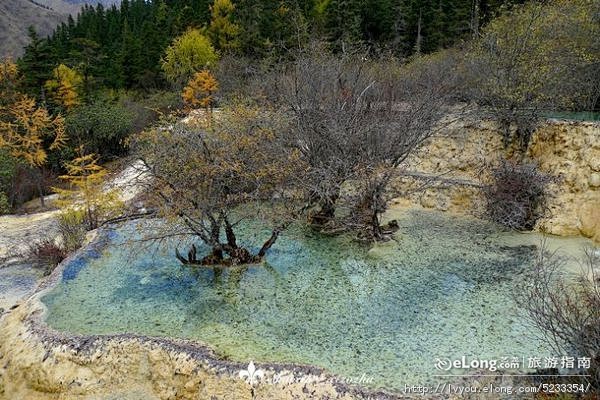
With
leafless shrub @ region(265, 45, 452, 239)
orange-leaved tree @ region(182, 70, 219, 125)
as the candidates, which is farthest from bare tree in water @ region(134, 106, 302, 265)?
orange-leaved tree @ region(182, 70, 219, 125)

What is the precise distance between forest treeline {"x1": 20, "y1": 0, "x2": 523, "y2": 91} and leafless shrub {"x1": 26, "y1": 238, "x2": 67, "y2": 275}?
18.3m

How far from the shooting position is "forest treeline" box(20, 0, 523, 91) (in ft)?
103

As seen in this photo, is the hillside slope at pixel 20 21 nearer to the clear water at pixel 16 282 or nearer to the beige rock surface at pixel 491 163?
the clear water at pixel 16 282

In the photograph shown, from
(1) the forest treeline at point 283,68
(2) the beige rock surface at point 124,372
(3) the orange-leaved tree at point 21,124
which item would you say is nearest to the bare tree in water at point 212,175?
(1) the forest treeline at point 283,68

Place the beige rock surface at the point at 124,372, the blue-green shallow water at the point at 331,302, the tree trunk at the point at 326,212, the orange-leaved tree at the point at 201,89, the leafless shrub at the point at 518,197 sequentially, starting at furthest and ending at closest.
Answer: the orange-leaved tree at the point at 201,89
the tree trunk at the point at 326,212
the leafless shrub at the point at 518,197
the blue-green shallow water at the point at 331,302
the beige rock surface at the point at 124,372

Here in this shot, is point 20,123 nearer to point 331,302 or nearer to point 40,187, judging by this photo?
point 40,187

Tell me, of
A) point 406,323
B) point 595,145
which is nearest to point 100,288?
point 406,323

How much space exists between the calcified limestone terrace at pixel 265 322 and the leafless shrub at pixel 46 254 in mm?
2636

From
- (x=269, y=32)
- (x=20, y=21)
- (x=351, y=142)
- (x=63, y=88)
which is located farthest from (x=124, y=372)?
(x=20, y=21)

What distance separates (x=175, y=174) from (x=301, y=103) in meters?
4.64

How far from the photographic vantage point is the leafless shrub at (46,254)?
13.9m

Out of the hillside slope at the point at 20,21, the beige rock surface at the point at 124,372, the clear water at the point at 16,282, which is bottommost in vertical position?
the clear water at the point at 16,282

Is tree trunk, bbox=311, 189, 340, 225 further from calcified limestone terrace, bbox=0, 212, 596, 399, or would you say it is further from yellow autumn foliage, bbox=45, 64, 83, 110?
yellow autumn foliage, bbox=45, 64, 83, 110

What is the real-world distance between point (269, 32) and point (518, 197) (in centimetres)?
2486
